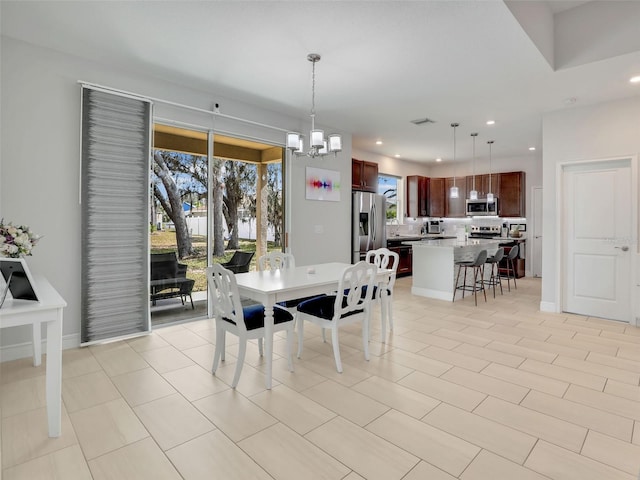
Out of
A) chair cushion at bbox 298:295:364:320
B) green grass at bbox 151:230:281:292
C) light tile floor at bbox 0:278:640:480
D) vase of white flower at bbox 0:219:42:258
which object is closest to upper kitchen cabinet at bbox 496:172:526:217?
light tile floor at bbox 0:278:640:480

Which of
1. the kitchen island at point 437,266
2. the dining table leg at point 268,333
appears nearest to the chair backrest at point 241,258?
the dining table leg at point 268,333

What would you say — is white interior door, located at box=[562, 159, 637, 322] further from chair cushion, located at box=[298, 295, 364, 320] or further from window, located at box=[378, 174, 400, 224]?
window, located at box=[378, 174, 400, 224]

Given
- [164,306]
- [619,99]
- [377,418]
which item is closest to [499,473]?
[377,418]

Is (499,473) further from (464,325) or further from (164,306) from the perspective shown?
(164,306)

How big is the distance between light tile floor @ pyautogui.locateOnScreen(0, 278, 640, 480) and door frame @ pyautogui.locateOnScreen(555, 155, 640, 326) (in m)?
0.95

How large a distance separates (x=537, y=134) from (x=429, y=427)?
19.1ft

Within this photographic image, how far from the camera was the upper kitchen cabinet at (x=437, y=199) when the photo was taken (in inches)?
353

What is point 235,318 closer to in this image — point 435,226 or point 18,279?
point 18,279

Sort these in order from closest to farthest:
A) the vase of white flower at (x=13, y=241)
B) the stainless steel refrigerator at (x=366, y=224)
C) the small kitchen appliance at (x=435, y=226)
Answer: the vase of white flower at (x=13, y=241)
the stainless steel refrigerator at (x=366, y=224)
the small kitchen appliance at (x=435, y=226)

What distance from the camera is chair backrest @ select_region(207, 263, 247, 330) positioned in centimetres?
246

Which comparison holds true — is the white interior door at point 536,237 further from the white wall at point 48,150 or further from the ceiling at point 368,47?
the white wall at point 48,150

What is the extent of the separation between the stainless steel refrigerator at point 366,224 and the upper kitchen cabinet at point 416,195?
6.11 ft

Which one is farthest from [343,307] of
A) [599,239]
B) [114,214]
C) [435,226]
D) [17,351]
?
[435,226]

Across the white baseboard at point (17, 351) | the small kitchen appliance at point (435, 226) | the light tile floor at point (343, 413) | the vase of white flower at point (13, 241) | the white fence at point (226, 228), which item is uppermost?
the small kitchen appliance at point (435, 226)
